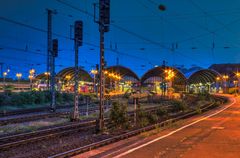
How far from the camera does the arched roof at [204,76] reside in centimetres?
10694

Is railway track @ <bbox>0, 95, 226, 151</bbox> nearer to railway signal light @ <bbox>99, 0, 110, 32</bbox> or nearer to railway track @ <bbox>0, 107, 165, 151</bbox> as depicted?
railway track @ <bbox>0, 107, 165, 151</bbox>

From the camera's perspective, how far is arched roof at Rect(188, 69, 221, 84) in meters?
107

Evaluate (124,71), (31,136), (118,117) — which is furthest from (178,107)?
(124,71)

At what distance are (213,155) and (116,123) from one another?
7926 millimetres

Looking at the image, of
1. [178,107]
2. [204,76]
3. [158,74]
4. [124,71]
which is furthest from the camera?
[158,74]

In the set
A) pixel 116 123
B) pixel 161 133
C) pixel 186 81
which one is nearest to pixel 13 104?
pixel 116 123

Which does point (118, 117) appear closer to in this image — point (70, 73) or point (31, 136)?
point (31, 136)

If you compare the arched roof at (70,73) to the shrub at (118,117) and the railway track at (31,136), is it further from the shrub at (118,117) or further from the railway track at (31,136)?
the shrub at (118,117)

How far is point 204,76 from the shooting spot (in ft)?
398

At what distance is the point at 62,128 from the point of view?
19.0 m

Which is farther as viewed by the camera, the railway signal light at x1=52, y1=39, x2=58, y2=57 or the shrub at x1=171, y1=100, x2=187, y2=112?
the shrub at x1=171, y1=100, x2=187, y2=112

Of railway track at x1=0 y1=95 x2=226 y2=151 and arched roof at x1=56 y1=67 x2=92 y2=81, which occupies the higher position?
arched roof at x1=56 y1=67 x2=92 y2=81

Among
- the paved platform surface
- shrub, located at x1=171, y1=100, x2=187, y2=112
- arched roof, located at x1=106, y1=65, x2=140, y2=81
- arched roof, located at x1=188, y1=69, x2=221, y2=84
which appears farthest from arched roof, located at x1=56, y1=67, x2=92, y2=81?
the paved platform surface

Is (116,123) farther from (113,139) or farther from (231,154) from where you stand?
(231,154)
